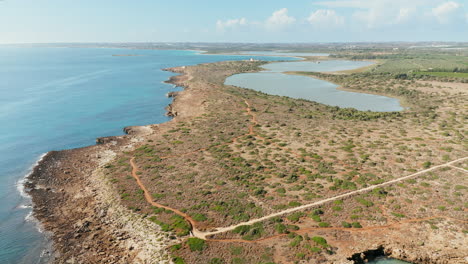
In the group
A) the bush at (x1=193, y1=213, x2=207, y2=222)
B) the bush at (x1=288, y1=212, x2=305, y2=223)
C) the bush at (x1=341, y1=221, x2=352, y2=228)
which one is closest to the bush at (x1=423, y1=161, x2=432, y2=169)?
the bush at (x1=341, y1=221, x2=352, y2=228)

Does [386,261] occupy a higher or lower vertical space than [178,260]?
lower

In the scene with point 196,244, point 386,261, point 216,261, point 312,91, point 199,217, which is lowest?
point 386,261

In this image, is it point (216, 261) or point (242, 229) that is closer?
point (216, 261)

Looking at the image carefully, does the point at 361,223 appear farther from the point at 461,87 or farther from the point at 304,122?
the point at 461,87

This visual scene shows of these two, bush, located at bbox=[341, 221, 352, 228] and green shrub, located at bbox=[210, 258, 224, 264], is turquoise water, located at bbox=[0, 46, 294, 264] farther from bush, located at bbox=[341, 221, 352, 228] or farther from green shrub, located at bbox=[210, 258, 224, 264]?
bush, located at bbox=[341, 221, 352, 228]

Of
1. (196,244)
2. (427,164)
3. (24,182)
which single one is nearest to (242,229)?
(196,244)

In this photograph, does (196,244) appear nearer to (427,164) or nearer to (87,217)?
(87,217)

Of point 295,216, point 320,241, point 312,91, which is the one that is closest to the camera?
point 320,241
